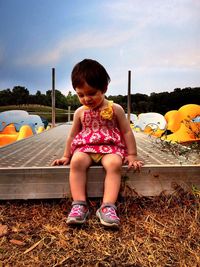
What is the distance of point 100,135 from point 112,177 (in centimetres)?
30

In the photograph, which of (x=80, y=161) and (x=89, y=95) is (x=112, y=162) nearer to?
(x=80, y=161)

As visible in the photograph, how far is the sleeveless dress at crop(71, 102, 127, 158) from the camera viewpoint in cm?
200

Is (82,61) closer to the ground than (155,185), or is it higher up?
higher up

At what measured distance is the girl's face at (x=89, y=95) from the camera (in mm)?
1929

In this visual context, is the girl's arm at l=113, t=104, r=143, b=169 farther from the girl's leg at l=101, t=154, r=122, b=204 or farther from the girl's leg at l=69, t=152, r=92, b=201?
the girl's leg at l=69, t=152, r=92, b=201

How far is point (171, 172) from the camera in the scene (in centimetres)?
Result: 203

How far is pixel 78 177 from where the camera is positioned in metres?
1.90

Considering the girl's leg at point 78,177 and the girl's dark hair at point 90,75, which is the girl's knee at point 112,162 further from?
the girl's dark hair at point 90,75

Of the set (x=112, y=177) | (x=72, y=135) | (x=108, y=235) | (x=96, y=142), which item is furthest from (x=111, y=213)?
(x=72, y=135)

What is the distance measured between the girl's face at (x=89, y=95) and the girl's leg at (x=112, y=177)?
0.34 m

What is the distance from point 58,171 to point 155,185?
57cm

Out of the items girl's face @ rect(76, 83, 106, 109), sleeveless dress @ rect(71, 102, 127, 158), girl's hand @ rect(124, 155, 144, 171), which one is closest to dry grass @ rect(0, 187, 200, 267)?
girl's hand @ rect(124, 155, 144, 171)

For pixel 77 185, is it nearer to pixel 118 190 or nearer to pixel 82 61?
pixel 118 190

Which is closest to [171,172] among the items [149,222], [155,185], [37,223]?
[155,185]
